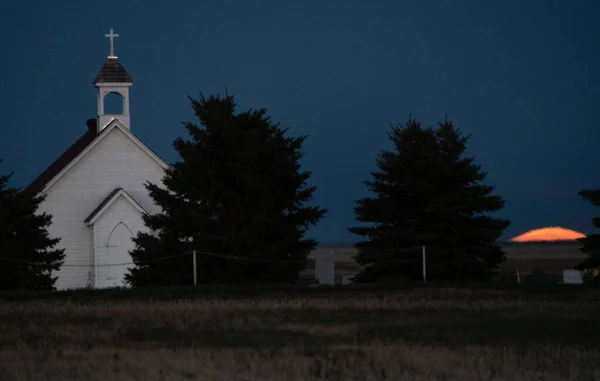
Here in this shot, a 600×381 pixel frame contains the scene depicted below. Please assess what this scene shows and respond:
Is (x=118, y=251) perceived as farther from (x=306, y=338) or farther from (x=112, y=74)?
(x=306, y=338)

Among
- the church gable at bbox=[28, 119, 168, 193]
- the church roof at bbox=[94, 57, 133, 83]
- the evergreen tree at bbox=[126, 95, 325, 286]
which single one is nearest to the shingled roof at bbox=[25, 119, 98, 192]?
the church gable at bbox=[28, 119, 168, 193]

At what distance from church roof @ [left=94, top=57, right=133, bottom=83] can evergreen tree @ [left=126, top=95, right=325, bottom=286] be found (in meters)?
10.0

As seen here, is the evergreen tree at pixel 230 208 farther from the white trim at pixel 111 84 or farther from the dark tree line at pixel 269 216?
the white trim at pixel 111 84

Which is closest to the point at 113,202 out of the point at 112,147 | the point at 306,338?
the point at 112,147

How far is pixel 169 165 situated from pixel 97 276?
5.56m

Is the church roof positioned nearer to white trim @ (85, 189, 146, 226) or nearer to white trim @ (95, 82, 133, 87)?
white trim @ (95, 82, 133, 87)

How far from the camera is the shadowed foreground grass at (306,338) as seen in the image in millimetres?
14922

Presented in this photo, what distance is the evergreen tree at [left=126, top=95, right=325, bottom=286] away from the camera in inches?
1544

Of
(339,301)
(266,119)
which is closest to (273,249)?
(266,119)

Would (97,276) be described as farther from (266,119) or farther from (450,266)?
(450,266)

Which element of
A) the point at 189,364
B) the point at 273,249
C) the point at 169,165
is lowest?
the point at 189,364

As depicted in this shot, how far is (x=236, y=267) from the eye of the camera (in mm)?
38969

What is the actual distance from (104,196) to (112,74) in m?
5.12

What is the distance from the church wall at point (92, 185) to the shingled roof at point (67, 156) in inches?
28.1
